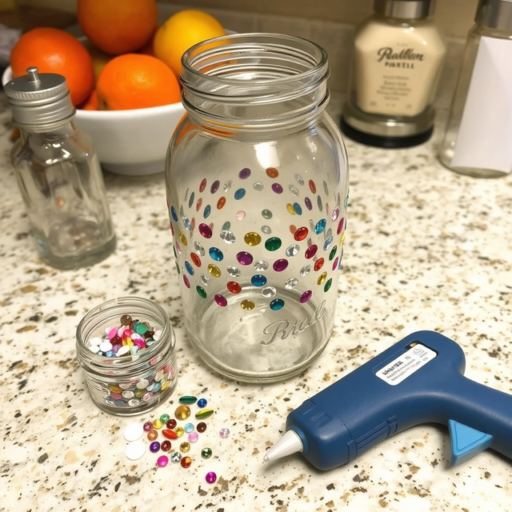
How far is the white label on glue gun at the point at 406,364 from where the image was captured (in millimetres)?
412

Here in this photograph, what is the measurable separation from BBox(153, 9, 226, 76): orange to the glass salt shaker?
175 millimetres

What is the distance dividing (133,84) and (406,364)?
0.44m

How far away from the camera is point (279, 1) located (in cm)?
87

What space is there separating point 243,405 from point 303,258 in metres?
0.14

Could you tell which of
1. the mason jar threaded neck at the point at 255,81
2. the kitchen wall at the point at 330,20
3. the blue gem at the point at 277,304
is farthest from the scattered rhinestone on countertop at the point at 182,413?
the kitchen wall at the point at 330,20

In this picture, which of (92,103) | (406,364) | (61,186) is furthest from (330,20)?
(406,364)

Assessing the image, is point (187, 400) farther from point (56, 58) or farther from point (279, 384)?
point (56, 58)

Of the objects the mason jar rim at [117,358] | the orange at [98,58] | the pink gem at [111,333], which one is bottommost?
the pink gem at [111,333]

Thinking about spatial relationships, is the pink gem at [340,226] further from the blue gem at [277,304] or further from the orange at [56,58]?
the orange at [56,58]

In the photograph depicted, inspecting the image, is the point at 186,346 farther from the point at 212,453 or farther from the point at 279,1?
the point at 279,1

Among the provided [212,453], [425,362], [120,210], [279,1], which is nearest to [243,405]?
[212,453]

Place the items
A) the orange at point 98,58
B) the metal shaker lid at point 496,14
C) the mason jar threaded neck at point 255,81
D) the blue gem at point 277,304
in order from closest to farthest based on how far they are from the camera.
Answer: the mason jar threaded neck at point 255,81, the blue gem at point 277,304, the metal shaker lid at point 496,14, the orange at point 98,58

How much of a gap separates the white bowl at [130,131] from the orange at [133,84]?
0.02 meters

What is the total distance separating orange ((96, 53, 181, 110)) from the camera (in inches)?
24.3
